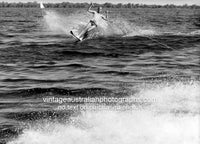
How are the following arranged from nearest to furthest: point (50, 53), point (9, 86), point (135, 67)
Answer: point (9, 86)
point (135, 67)
point (50, 53)

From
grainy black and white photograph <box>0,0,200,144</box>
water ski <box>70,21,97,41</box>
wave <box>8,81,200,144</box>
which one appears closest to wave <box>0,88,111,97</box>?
grainy black and white photograph <box>0,0,200,144</box>

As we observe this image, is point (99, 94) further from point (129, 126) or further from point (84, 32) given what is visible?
point (84, 32)

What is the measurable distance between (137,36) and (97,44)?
4717 mm

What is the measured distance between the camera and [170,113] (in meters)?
9.63

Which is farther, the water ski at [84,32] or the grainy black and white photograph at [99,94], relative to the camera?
the water ski at [84,32]

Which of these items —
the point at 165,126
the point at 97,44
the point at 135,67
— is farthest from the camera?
the point at 97,44

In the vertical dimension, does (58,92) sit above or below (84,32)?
below

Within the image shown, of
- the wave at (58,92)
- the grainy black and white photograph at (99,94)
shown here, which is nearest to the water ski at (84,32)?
the grainy black and white photograph at (99,94)

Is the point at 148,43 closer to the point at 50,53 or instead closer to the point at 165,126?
the point at 50,53

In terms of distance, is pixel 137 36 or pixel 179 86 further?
pixel 137 36

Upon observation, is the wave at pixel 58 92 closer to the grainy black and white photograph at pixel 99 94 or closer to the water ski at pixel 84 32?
the grainy black and white photograph at pixel 99 94

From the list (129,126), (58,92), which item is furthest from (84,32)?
(129,126)

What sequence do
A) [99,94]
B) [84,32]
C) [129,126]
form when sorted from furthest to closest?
[84,32] → [99,94] → [129,126]

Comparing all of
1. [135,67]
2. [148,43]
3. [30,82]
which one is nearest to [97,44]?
[148,43]
